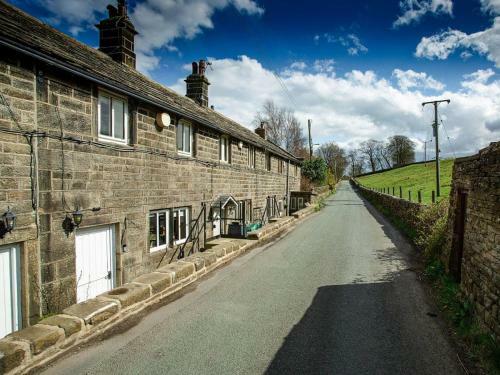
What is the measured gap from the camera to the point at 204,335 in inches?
191

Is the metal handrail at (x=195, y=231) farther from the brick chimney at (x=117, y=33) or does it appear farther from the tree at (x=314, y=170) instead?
the tree at (x=314, y=170)

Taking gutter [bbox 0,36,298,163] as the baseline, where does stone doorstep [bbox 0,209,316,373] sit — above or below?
below

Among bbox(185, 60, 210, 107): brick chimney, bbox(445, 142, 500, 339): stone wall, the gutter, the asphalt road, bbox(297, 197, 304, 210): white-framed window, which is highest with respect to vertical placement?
bbox(185, 60, 210, 107): brick chimney

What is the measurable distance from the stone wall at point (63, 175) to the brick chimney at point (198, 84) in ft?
24.0

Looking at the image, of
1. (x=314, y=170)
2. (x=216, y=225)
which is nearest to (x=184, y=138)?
(x=216, y=225)

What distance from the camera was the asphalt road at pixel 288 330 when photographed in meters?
4.07

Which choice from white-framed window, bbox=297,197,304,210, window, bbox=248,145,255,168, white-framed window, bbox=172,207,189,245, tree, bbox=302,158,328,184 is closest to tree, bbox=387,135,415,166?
tree, bbox=302,158,328,184

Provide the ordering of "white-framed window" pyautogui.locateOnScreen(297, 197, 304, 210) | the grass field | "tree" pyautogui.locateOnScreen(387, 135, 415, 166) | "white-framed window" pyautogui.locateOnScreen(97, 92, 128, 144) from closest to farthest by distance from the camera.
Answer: "white-framed window" pyautogui.locateOnScreen(97, 92, 128, 144) → the grass field → "white-framed window" pyautogui.locateOnScreen(297, 197, 304, 210) → "tree" pyautogui.locateOnScreen(387, 135, 415, 166)

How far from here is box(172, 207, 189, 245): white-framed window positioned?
10812 millimetres

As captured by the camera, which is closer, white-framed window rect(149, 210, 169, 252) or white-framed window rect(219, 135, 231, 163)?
white-framed window rect(149, 210, 169, 252)

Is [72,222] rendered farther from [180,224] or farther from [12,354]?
[180,224]

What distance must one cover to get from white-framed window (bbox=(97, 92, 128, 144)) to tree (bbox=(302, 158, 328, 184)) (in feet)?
118

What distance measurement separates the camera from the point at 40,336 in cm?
379

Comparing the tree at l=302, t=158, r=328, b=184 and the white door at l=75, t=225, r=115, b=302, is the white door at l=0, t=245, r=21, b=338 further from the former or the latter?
the tree at l=302, t=158, r=328, b=184
